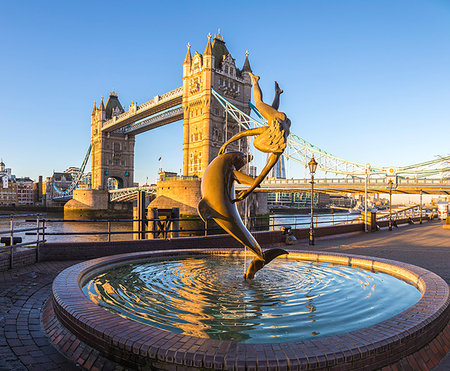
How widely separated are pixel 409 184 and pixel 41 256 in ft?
103

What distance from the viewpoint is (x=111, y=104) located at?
79.1 meters

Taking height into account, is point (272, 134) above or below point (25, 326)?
above

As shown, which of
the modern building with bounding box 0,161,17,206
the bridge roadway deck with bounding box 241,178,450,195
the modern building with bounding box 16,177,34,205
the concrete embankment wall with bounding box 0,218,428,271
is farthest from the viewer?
the modern building with bounding box 16,177,34,205

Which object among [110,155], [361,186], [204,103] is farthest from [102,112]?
[361,186]

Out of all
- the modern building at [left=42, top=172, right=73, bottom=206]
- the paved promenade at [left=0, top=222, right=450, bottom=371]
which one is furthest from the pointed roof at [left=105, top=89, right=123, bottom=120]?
the paved promenade at [left=0, top=222, right=450, bottom=371]

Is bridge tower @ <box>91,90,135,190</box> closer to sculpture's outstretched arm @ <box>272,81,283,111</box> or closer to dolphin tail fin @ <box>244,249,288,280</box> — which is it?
dolphin tail fin @ <box>244,249,288,280</box>

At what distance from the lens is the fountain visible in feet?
7.31

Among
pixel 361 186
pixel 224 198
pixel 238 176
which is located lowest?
pixel 224 198

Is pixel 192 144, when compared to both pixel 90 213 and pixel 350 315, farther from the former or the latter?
pixel 350 315

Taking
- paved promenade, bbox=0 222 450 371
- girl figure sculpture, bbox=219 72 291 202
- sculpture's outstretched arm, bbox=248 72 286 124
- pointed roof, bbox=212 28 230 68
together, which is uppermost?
pointed roof, bbox=212 28 230 68

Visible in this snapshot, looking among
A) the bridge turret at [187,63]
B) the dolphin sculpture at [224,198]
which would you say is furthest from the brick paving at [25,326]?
the bridge turret at [187,63]

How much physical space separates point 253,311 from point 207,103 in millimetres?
43926

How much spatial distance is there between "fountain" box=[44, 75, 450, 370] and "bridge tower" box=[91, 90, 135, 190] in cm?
6946

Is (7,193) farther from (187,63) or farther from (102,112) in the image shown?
(187,63)
